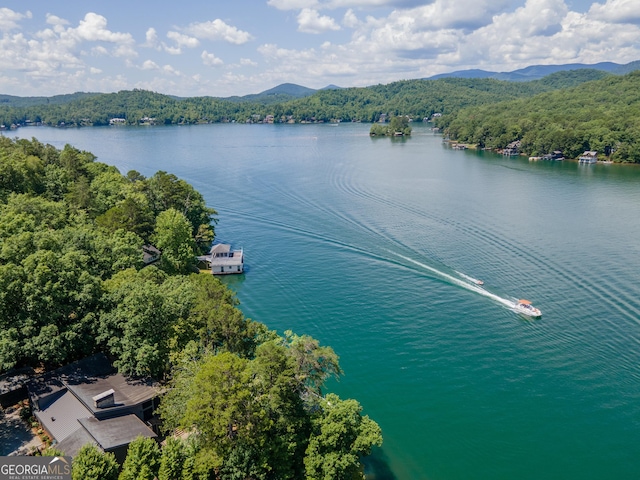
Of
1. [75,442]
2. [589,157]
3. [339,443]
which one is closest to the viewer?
[339,443]

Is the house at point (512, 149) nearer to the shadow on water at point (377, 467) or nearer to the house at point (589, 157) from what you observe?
Answer: the house at point (589, 157)

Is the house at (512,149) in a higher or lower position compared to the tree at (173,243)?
higher

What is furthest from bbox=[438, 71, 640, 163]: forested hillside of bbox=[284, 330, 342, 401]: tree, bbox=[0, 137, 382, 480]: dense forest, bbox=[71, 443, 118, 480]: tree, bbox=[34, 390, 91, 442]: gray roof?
bbox=[71, 443, 118, 480]: tree

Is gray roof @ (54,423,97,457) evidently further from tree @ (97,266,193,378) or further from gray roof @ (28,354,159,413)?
tree @ (97,266,193,378)

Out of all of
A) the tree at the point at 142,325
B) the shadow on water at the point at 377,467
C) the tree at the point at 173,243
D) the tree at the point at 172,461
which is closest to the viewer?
the tree at the point at 172,461

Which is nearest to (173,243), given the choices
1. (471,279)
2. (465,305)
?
(465,305)

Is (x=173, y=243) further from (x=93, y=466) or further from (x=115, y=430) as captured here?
(x=93, y=466)

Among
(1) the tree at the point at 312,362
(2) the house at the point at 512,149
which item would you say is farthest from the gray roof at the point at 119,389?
(2) the house at the point at 512,149
